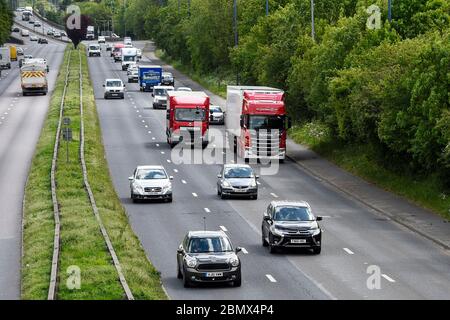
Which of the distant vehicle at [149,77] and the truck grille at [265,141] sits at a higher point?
the truck grille at [265,141]

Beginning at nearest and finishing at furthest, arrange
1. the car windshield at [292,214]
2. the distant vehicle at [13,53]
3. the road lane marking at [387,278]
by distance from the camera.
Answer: the road lane marking at [387,278] → the car windshield at [292,214] → the distant vehicle at [13,53]

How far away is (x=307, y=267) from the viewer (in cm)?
4103

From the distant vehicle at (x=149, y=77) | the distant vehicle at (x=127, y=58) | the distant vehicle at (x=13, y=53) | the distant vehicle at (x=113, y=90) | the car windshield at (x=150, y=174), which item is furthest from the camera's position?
the distant vehicle at (x=13, y=53)

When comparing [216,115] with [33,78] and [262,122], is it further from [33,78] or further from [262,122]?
[33,78]

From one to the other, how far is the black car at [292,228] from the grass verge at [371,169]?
1009 centimetres

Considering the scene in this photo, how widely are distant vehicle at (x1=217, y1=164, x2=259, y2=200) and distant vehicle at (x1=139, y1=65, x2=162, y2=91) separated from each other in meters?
68.4

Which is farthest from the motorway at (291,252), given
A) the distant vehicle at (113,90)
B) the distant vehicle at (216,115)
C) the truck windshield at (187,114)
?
the distant vehicle at (113,90)

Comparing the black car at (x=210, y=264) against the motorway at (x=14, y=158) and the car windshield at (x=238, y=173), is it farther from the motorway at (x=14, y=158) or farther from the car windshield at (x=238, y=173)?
the car windshield at (x=238, y=173)

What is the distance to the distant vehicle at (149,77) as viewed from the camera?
12669cm

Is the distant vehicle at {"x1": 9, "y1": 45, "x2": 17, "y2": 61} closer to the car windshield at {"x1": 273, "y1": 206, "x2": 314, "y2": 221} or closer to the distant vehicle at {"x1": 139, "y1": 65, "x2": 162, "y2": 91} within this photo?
the distant vehicle at {"x1": 139, "y1": 65, "x2": 162, "y2": 91}

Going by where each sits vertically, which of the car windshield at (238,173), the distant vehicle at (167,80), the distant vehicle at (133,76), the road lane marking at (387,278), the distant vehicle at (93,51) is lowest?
the distant vehicle at (93,51)

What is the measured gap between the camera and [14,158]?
73.8 m

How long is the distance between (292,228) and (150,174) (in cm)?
1598
